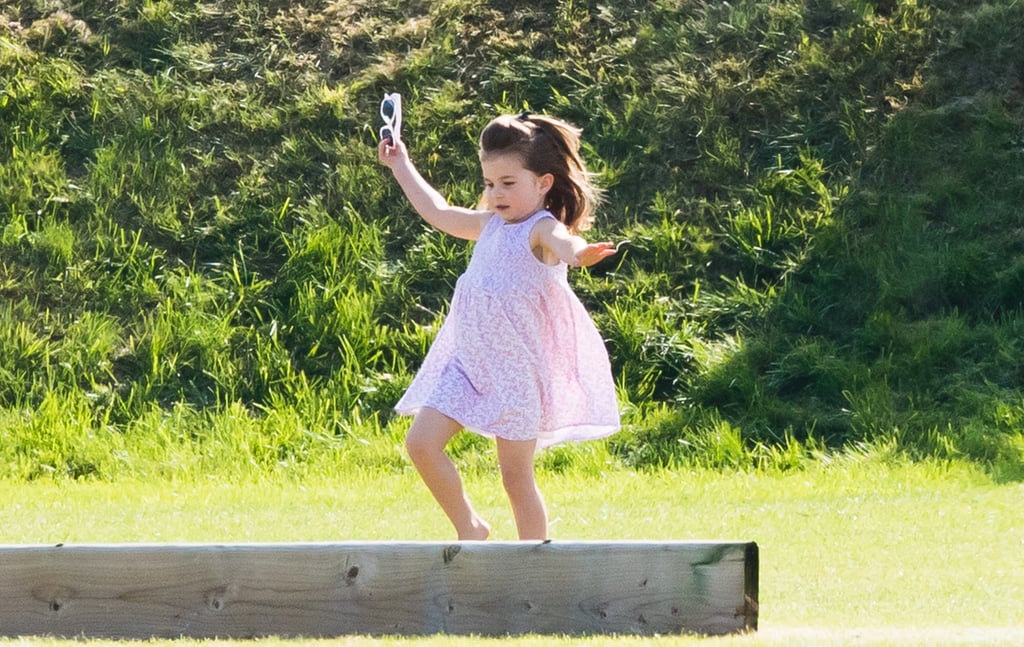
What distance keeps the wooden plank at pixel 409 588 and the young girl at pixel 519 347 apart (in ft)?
3.32

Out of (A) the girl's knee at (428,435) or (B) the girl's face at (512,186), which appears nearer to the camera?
(A) the girl's knee at (428,435)

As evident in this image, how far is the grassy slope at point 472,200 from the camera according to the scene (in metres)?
9.26

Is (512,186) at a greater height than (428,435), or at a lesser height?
greater

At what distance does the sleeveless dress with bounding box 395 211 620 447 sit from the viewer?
5258 mm

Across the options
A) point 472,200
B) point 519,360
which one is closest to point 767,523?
point 519,360

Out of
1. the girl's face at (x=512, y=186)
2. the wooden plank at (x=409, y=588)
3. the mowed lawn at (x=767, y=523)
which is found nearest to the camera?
the wooden plank at (x=409, y=588)

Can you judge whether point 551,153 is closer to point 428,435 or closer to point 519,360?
point 519,360

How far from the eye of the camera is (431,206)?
580cm

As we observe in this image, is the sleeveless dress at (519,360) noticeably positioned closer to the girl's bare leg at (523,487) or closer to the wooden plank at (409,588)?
the girl's bare leg at (523,487)

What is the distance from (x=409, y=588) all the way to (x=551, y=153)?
195 cm

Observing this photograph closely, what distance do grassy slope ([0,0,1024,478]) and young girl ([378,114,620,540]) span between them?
3568 mm

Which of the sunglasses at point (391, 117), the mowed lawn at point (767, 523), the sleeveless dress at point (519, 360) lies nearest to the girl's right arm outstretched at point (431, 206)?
the sunglasses at point (391, 117)

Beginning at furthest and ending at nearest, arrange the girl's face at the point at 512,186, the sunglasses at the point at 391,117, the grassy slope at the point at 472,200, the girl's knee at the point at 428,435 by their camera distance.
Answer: the grassy slope at the point at 472,200
the sunglasses at the point at 391,117
the girl's face at the point at 512,186
the girl's knee at the point at 428,435

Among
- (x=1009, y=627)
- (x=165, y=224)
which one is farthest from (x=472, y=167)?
(x=1009, y=627)
